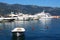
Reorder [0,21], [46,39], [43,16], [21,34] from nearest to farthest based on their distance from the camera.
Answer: [21,34]
[46,39]
[0,21]
[43,16]

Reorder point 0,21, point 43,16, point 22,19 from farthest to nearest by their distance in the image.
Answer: point 43,16 → point 22,19 → point 0,21

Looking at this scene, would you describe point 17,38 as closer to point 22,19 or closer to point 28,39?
point 28,39

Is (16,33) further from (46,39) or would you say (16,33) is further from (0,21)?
(0,21)

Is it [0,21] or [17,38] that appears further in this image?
[0,21]

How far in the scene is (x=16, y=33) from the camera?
3641 cm

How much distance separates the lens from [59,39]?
39344 millimetres

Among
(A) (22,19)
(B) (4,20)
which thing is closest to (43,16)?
(A) (22,19)

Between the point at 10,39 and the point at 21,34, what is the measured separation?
290 centimetres

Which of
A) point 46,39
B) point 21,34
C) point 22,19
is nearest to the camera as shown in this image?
point 21,34

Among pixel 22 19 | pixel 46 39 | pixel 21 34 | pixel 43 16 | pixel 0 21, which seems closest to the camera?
pixel 21 34

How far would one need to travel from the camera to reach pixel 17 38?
121 feet

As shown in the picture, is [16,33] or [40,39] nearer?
[16,33]

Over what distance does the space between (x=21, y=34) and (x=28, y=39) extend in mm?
3126

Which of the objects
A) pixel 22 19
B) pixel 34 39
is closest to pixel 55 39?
pixel 34 39
